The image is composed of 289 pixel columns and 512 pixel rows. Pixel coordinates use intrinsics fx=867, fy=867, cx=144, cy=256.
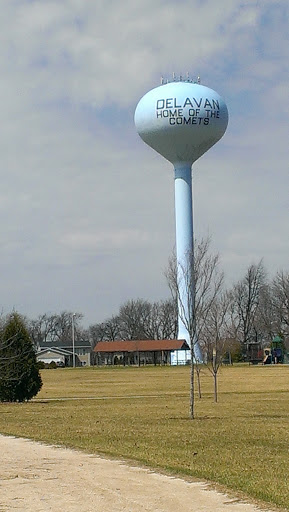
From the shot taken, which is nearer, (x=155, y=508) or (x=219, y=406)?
(x=155, y=508)

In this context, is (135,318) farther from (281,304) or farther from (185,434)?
(185,434)

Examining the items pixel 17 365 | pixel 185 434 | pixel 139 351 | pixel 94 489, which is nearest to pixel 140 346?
pixel 139 351

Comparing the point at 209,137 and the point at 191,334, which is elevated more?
the point at 209,137

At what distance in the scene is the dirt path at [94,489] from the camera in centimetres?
962

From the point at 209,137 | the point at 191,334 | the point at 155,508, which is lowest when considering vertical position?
the point at 155,508

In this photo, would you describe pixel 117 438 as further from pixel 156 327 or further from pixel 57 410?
pixel 156 327

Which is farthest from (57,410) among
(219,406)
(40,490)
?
(40,490)

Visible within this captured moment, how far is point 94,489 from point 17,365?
890 inches

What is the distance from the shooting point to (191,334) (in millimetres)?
22875

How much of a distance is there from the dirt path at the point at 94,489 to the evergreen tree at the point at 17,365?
18717 mm

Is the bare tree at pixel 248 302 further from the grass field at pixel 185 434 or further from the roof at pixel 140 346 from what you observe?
the grass field at pixel 185 434

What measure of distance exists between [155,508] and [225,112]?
2444 inches

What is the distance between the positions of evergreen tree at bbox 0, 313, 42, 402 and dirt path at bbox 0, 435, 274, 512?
18.7 meters

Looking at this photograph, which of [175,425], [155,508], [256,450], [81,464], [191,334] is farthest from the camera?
[191,334]
